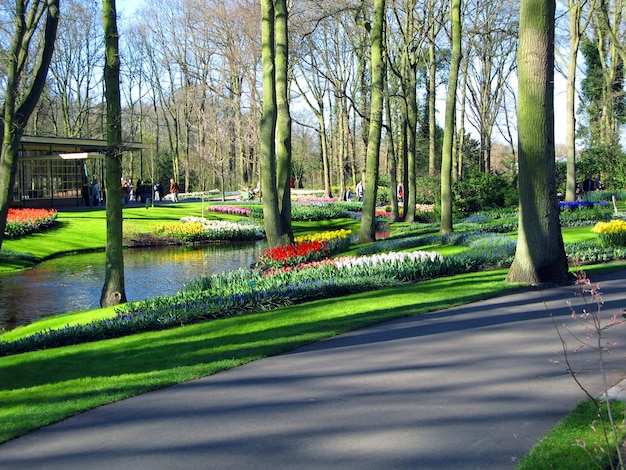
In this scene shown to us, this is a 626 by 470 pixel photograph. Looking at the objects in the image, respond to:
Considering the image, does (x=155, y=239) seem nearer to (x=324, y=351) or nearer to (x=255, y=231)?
(x=255, y=231)

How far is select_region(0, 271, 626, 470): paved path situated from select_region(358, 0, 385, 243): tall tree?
12145 mm

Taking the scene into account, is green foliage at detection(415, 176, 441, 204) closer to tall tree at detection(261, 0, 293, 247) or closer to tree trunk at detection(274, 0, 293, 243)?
tree trunk at detection(274, 0, 293, 243)

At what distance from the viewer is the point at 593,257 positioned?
1342 centimetres

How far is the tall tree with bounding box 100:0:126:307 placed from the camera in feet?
42.2

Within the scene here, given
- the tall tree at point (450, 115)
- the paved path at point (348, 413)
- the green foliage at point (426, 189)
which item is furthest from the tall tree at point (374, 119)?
the green foliage at point (426, 189)

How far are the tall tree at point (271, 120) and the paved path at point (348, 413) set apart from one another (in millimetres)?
10392

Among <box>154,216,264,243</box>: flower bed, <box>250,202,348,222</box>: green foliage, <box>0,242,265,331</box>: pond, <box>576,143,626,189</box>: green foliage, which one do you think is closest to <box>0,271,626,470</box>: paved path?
<box>0,242,265,331</box>: pond

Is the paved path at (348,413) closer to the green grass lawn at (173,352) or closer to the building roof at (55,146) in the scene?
the green grass lawn at (173,352)

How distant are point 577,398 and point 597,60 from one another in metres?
44.6

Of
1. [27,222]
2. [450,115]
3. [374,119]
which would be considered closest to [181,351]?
[374,119]

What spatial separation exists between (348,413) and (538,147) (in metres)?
7.00

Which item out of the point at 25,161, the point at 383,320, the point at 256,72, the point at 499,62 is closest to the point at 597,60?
the point at 499,62

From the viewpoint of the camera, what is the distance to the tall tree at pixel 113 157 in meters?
12.9

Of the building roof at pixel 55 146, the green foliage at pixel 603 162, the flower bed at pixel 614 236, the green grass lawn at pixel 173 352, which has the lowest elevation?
the green grass lawn at pixel 173 352
